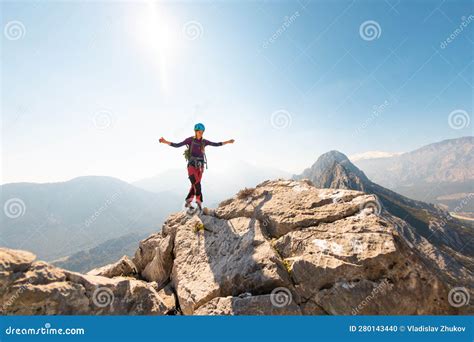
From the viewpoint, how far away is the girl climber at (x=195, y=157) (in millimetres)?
17047

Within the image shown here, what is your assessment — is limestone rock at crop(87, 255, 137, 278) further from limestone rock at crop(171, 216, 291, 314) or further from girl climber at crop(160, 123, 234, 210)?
girl climber at crop(160, 123, 234, 210)

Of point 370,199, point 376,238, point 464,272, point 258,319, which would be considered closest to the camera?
point 258,319

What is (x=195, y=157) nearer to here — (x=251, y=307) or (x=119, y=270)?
(x=119, y=270)

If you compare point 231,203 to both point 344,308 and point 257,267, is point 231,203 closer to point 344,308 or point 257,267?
point 257,267

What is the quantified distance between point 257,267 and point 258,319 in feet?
7.34

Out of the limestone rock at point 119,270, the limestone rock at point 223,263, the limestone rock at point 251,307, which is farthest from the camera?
the limestone rock at point 119,270

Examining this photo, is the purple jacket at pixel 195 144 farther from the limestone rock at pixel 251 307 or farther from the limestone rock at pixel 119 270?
the limestone rock at pixel 251 307

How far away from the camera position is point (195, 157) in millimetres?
17172

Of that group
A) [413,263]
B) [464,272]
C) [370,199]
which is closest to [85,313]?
[413,263]

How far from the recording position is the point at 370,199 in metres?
12.5

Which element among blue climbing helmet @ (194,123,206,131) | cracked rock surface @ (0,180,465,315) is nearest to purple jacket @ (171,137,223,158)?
blue climbing helmet @ (194,123,206,131)

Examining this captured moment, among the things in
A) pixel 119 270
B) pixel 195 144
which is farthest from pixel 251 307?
pixel 195 144

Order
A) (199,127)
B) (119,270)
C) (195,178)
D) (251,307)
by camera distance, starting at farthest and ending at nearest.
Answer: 1. (199,127)
2. (195,178)
3. (119,270)
4. (251,307)

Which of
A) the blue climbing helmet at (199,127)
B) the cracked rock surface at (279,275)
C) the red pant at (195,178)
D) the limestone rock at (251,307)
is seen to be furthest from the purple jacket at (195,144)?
the limestone rock at (251,307)
